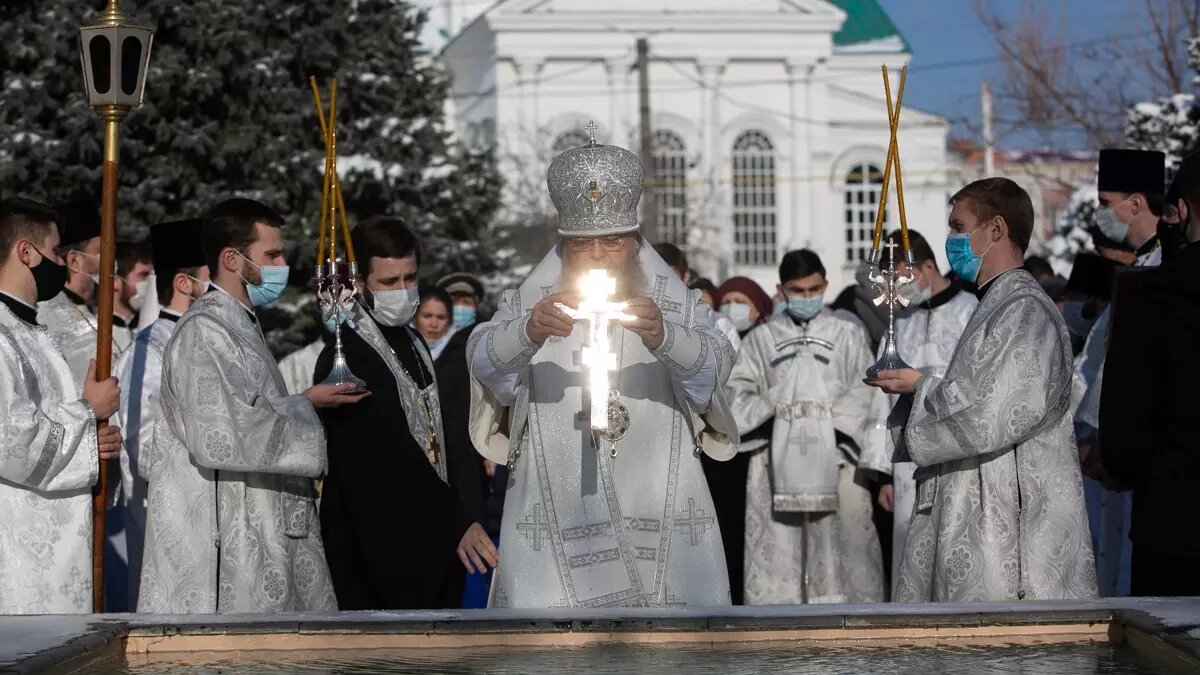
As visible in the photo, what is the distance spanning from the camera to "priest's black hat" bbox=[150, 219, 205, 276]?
7.55 metres

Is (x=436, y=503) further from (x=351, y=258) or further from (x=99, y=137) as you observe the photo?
(x=99, y=137)

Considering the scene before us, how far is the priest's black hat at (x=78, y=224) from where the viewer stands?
8133 millimetres

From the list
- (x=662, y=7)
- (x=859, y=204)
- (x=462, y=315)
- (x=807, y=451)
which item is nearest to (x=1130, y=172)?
(x=807, y=451)

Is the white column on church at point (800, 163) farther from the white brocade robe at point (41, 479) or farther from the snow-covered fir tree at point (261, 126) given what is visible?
the white brocade robe at point (41, 479)

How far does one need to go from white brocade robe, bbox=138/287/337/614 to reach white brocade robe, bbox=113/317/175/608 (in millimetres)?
1140

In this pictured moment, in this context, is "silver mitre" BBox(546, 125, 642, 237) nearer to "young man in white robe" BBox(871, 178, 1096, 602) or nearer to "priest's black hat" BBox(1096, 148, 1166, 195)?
"young man in white robe" BBox(871, 178, 1096, 602)

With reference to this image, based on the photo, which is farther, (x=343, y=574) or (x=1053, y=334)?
(x=343, y=574)

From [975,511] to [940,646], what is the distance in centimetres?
188

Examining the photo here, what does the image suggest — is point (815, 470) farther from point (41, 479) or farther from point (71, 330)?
point (41, 479)

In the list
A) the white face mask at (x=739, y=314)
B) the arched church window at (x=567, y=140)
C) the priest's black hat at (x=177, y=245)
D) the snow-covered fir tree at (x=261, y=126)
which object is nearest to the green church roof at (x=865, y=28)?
the arched church window at (x=567, y=140)

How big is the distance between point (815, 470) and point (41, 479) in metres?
4.41

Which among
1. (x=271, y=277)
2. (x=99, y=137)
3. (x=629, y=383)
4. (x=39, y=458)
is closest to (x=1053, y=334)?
(x=629, y=383)

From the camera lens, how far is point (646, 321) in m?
4.81

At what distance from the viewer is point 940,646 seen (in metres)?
3.94
